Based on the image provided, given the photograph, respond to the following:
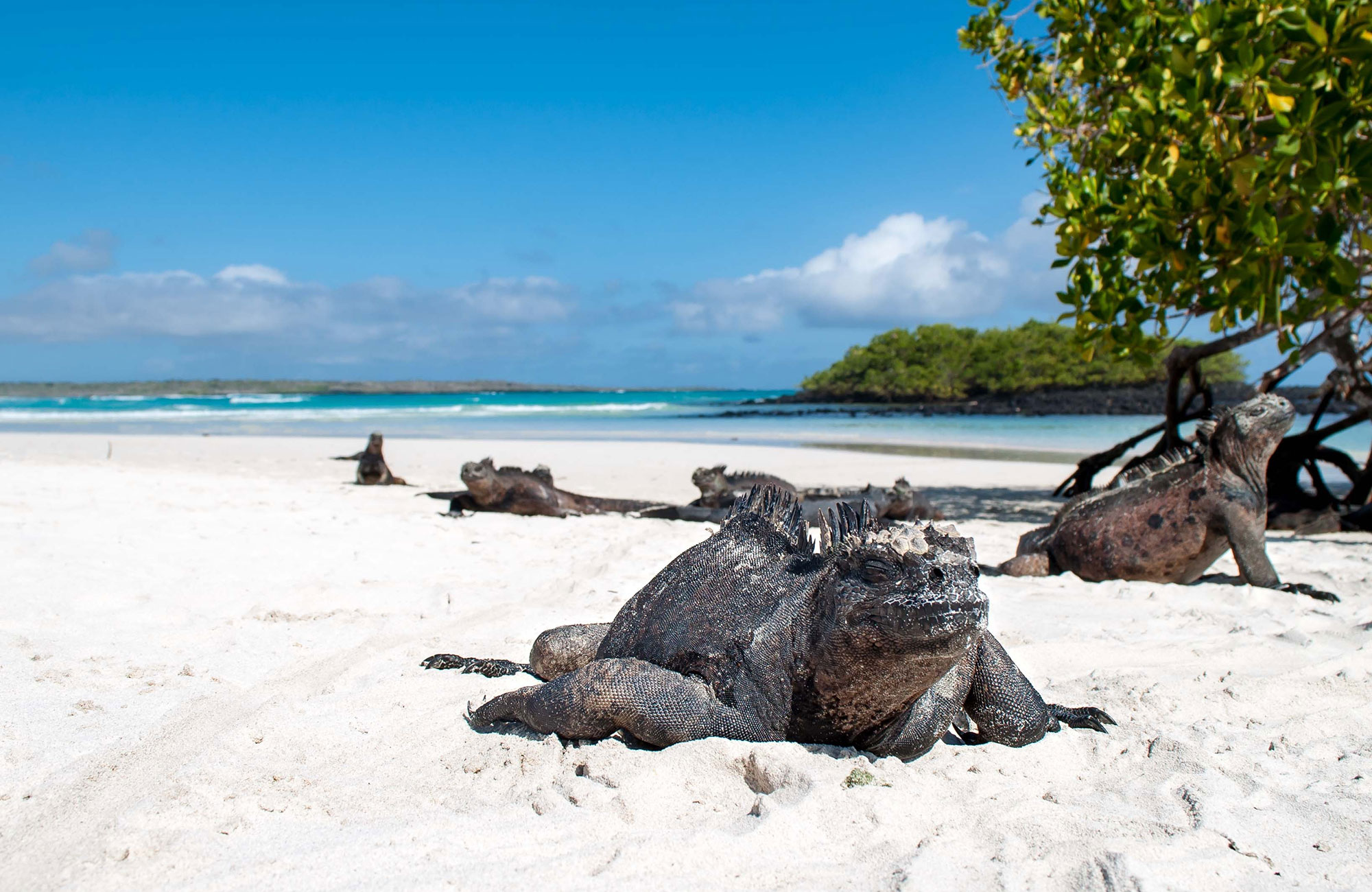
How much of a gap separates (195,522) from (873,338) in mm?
61597

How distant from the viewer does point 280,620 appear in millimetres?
4438

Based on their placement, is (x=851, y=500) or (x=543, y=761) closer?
(x=543, y=761)

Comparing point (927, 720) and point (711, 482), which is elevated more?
point (711, 482)

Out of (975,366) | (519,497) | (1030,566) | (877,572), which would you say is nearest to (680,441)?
(519,497)

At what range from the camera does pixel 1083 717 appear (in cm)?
305

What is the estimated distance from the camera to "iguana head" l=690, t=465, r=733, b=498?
370 inches

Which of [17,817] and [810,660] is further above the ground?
[810,660]

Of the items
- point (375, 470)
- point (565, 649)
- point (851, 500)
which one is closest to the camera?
point (565, 649)

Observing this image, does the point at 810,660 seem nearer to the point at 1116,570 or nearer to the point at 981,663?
the point at 981,663

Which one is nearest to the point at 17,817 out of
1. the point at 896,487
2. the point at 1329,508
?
the point at 896,487

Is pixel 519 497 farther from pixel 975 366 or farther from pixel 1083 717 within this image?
pixel 975 366

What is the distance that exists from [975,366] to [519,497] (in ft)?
172

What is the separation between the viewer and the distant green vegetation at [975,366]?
51.5m

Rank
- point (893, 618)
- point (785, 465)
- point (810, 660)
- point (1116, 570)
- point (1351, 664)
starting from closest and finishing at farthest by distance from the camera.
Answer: point (893, 618)
point (810, 660)
point (1351, 664)
point (1116, 570)
point (785, 465)
